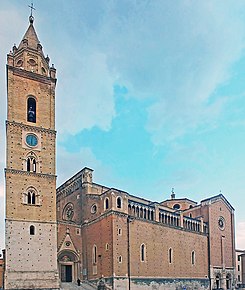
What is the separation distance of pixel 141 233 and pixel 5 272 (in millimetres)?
15572

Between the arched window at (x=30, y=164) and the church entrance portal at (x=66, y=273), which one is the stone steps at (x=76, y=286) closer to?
the church entrance portal at (x=66, y=273)

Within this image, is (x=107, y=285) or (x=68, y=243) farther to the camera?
(x=68, y=243)

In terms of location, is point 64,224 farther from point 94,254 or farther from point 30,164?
point 30,164

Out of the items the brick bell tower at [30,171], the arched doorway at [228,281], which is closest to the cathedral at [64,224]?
the brick bell tower at [30,171]

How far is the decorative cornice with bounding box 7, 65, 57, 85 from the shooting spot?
42.6 m

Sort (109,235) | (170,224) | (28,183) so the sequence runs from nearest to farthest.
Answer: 1. (28,183)
2. (109,235)
3. (170,224)

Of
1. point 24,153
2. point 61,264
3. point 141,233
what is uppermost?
point 24,153

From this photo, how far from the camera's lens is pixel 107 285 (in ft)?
138

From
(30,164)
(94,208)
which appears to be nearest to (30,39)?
(30,164)

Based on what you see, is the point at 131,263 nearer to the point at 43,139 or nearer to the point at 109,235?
the point at 109,235

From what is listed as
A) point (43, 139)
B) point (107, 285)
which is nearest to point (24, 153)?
point (43, 139)

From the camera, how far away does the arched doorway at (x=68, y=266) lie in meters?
44.5

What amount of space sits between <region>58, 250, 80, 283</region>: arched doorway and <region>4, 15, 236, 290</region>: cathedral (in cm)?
10

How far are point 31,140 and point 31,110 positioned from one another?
3.32m
